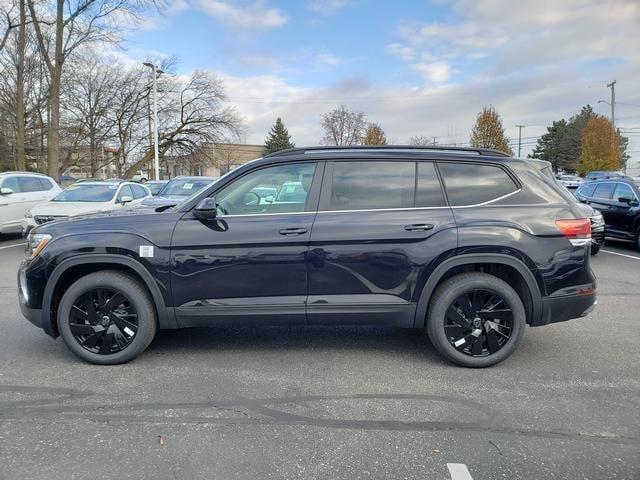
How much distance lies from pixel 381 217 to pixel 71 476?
2741 mm

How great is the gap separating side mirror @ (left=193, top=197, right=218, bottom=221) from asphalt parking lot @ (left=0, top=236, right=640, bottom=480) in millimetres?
1286

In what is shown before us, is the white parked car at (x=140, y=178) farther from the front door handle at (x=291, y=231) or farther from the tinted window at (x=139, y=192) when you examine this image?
the front door handle at (x=291, y=231)

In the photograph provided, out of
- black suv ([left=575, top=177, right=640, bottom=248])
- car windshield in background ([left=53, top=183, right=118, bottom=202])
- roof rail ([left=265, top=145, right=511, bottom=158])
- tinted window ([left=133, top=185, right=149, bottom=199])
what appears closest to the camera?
roof rail ([left=265, top=145, right=511, bottom=158])

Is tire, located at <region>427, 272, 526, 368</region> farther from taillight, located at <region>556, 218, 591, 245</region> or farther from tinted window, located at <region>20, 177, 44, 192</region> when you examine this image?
tinted window, located at <region>20, 177, 44, 192</region>

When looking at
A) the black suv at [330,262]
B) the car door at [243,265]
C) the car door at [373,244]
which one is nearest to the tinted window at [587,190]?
the black suv at [330,262]

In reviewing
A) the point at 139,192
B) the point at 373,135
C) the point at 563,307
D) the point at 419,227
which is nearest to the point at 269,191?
the point at 419,227

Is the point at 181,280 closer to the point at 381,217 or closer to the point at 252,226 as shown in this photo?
the point at 252,226

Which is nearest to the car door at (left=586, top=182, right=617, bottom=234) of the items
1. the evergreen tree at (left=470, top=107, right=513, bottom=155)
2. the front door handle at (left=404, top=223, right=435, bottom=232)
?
the front door handle at (left=404, top=223, right=435, bottom=232)

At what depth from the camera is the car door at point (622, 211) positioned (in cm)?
1056

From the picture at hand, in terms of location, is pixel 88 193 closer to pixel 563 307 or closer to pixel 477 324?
pixel 477 324

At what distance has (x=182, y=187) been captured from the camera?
12.4m

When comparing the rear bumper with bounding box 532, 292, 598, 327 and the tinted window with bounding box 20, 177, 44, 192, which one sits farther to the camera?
the tinted window with bounding box 20, 177, 44, 192

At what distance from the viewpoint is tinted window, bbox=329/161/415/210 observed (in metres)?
4.04

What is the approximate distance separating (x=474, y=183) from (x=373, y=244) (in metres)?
1.07
